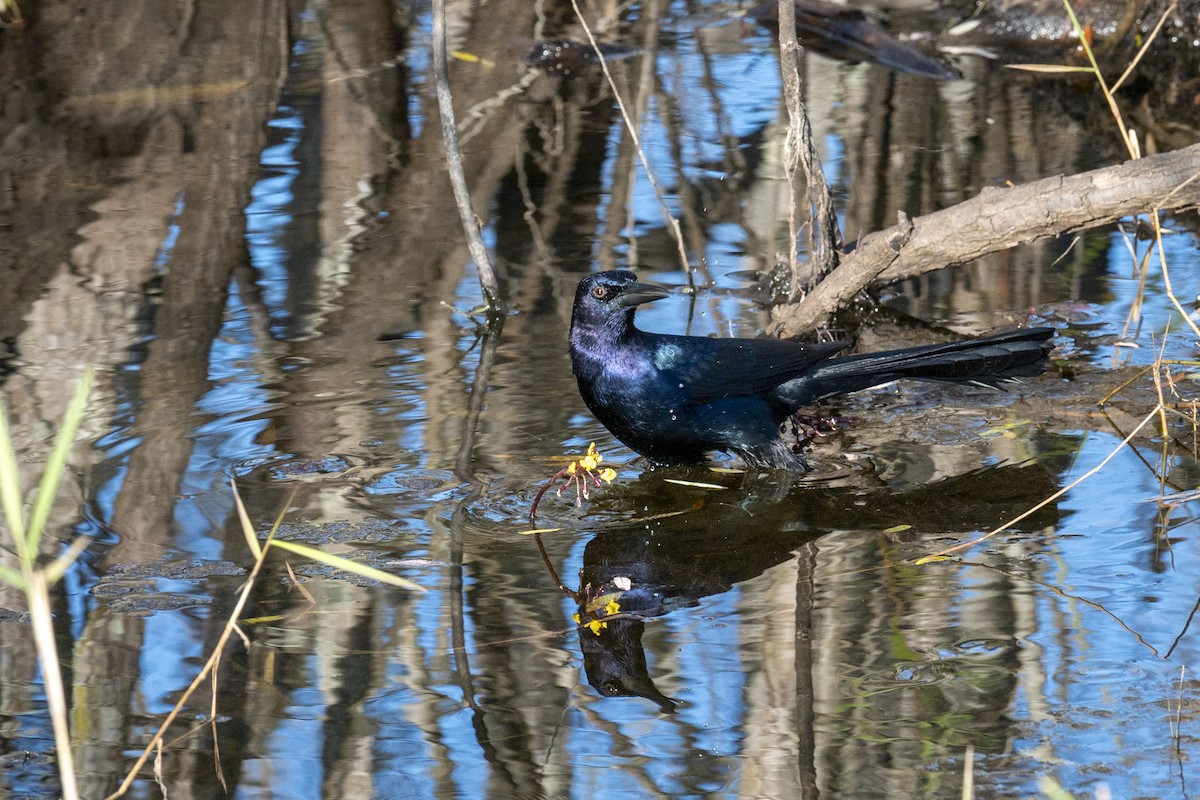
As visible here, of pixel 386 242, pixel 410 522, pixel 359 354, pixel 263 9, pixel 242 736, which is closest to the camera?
pixel 242 736

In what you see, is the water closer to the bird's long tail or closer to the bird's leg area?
the bird's leg area

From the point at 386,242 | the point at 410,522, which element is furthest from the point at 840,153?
the point at 410,522

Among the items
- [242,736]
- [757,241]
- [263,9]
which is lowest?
[242,736]

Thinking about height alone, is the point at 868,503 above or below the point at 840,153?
below

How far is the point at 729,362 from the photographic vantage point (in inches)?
193

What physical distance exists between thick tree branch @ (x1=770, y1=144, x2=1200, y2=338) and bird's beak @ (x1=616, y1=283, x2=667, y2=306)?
1162 mm

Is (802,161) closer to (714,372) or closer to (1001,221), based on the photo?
(1001,221)

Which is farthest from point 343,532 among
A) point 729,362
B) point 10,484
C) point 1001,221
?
point 1001,221

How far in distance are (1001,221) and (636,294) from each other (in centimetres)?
170

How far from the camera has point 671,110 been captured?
9.34m

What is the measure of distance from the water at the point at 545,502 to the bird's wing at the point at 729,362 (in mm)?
338

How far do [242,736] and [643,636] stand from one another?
105cm

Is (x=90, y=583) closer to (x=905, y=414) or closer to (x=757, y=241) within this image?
(x=905, y=414)

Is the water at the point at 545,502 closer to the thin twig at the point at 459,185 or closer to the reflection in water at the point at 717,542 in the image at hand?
the reflection in water at the point at 717,542
